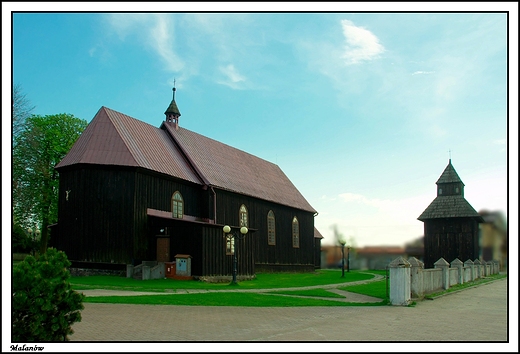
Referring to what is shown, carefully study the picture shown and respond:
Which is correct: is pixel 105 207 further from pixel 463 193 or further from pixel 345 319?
pixel 463 193

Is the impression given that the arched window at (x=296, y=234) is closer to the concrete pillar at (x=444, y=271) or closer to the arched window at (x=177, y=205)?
the arched window at (x=177, y=205)

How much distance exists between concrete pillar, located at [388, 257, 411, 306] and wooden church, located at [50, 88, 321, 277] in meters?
10.3

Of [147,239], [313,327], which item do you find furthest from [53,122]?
[313,327]

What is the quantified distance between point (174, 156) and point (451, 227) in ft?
85.1

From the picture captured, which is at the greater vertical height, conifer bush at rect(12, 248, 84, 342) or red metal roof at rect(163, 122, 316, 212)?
red metal roof at rect(163, 122, 316, 212)

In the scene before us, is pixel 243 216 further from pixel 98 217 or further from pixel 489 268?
pixel 489 268

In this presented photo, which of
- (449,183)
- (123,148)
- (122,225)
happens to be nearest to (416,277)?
(122,225)

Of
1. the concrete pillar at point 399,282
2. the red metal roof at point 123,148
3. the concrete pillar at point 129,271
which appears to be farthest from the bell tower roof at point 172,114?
the concrete pillar at point 399,282

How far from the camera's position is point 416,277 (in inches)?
778

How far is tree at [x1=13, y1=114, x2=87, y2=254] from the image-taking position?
40469mm

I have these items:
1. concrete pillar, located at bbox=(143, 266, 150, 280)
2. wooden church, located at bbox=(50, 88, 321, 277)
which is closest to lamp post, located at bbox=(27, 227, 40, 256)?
wooden church, located at bbox=(50, 88, 321, 277)

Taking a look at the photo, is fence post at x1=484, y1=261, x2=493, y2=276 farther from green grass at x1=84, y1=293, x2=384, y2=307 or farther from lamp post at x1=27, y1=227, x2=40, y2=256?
lamp post at x1=27, y1=227, x2=40, y2=256

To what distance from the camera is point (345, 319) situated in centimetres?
1408

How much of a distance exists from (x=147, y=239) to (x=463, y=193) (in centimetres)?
3140
